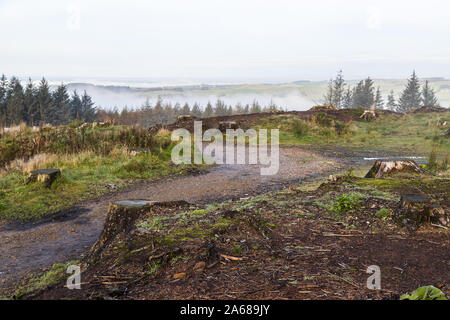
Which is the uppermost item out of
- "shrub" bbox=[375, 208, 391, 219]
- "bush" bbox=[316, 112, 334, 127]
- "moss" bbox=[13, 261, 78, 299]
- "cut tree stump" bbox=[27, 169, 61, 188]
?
"bush" bbox=[316, 112, 334, 127]

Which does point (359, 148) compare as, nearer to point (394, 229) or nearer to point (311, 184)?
point (311, 184)

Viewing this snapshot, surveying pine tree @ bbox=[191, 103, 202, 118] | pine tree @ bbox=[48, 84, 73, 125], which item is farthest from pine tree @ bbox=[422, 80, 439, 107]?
pine tree @ bbox=[48, 84, 73, 125]

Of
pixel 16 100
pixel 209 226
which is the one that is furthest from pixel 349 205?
pixel 16 100

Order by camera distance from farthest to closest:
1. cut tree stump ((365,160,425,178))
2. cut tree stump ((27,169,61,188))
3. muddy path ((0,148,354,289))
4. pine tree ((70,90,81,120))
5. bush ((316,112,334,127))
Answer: pine tree ((70,90,81,120)) < bush ((316,112,334,127)) < cut tree stump ((27,169,61,188)) < cut tree stump ((365,160,425,178)) < muddy path ((0,148,354,289))

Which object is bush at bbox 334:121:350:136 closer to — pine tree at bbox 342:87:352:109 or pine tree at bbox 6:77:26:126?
pine tree at bbox 6:77:26:126

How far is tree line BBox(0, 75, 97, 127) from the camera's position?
179 ft

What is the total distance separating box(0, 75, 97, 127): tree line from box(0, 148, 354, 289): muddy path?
151 feet

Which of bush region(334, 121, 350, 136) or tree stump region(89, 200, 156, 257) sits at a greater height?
bush region(334, 121, 350, 136)

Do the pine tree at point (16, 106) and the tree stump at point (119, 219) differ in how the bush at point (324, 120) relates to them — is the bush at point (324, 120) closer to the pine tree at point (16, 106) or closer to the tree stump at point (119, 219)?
the tree stump at point (119, 219)

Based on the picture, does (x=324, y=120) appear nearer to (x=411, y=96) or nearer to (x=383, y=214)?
(x=383, y=214)

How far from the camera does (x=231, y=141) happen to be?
739 inches

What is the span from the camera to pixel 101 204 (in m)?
7.76
